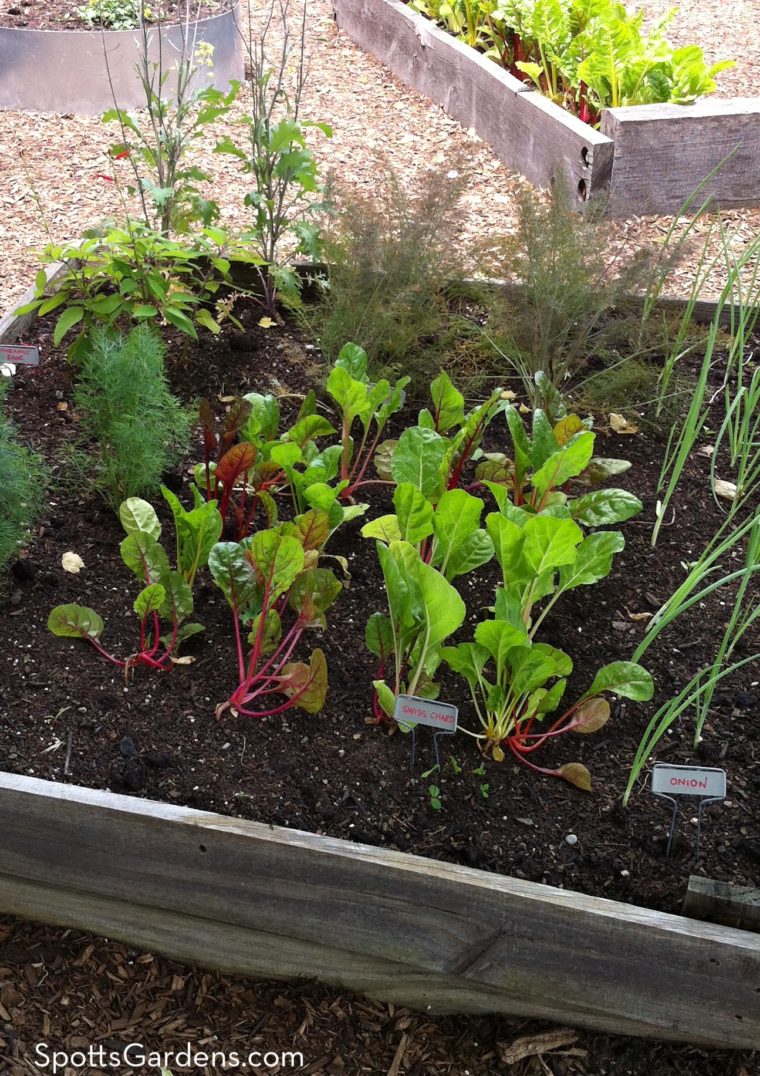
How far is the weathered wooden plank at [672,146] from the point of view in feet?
13.0

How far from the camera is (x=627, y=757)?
1.90 m

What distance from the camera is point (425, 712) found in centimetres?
174

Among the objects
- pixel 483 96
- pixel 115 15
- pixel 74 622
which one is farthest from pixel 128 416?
pixel 115 15

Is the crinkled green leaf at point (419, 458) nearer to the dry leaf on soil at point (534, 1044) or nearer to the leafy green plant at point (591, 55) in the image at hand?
the dry leaf on soil at point (534, 1044)

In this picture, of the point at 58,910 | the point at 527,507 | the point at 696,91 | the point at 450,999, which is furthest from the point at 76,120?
the point at 450,999

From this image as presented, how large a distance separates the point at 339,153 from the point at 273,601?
11.5ft

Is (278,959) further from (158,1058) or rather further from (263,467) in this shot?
(263,467)

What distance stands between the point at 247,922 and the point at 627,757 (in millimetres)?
719

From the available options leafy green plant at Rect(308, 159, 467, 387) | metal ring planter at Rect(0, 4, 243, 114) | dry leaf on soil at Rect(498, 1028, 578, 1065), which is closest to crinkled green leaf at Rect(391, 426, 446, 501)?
leafy green plant at Rect(308, 159, 467, 387)

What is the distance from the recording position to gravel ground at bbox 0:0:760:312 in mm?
4223

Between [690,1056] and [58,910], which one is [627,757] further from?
[58,910]

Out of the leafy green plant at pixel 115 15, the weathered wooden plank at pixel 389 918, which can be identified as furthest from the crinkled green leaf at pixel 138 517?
the leafy green plant at pixel 115 15

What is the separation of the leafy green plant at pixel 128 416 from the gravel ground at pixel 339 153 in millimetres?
1583

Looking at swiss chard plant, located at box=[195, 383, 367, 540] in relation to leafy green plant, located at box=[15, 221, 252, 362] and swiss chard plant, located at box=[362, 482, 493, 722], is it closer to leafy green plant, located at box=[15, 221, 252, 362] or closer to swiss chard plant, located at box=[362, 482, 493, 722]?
swiss chard plant, located at box=[362, 482, 493, 722]
